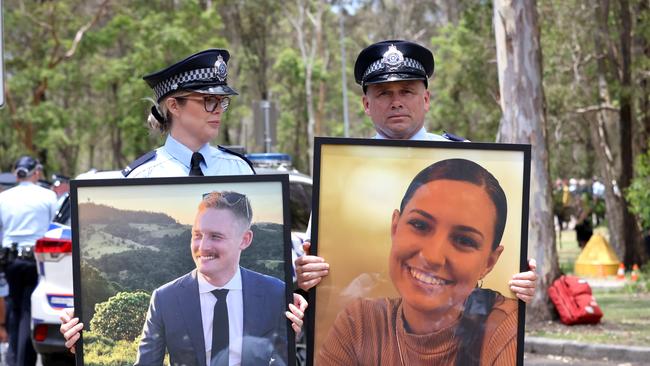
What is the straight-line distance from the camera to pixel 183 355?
3.97 metres

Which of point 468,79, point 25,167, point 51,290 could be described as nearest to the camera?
point 51,290

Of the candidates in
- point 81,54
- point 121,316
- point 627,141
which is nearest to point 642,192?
point 627,141

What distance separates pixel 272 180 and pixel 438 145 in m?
0.67

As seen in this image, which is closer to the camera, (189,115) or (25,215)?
(189,115)

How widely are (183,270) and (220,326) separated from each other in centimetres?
24

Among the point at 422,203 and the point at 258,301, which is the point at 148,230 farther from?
the point at 422,203

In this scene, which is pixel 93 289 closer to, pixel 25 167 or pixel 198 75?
pixel 198 75

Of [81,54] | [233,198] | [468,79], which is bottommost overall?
[233,198]

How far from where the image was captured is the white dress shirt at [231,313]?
4.00 metres

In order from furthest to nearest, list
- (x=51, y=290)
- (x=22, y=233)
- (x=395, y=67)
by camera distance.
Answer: (x=22, y=233) → (x=51, y=290) → (x=395, y=67)

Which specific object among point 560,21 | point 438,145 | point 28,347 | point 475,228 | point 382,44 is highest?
point 560,21

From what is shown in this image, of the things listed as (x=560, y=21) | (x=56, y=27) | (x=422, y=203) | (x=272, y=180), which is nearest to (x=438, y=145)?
(x=422, y=203)

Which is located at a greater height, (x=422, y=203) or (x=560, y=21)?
(x=560, y=21)

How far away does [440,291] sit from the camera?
430 centimetres
